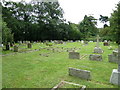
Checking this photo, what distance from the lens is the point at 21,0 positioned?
29859 millimetres

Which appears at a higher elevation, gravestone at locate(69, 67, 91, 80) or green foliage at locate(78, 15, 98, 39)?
green foliage at locate(78, 15, 98, 39)

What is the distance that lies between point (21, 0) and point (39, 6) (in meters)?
5.86

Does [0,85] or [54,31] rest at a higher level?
[54,31]

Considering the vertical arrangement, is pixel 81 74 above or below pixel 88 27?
below

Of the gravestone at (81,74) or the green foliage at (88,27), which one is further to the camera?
the green foliage at (88,27)

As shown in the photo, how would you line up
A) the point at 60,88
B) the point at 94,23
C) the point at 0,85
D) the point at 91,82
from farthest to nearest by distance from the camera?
the point at 94,23 < the point at 91,82 < the point at 0,85 < the point at 60,88

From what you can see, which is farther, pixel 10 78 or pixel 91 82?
pixel 10 78

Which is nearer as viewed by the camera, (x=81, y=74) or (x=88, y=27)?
(x=81, y=74)

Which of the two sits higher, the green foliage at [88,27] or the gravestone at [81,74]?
the green foliage at [88,27]

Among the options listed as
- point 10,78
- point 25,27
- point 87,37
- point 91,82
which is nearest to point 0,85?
point 10,78

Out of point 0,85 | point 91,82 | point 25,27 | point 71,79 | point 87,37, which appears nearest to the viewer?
point 0,85

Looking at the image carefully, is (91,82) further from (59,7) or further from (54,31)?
(59,7)

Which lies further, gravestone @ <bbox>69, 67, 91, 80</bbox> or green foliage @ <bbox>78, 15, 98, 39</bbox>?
green foliage @ <bbox>78, 15, 98, 39</bbox>

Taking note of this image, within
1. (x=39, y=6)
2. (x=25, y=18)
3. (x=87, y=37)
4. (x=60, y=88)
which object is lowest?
(x=60, y=88)
